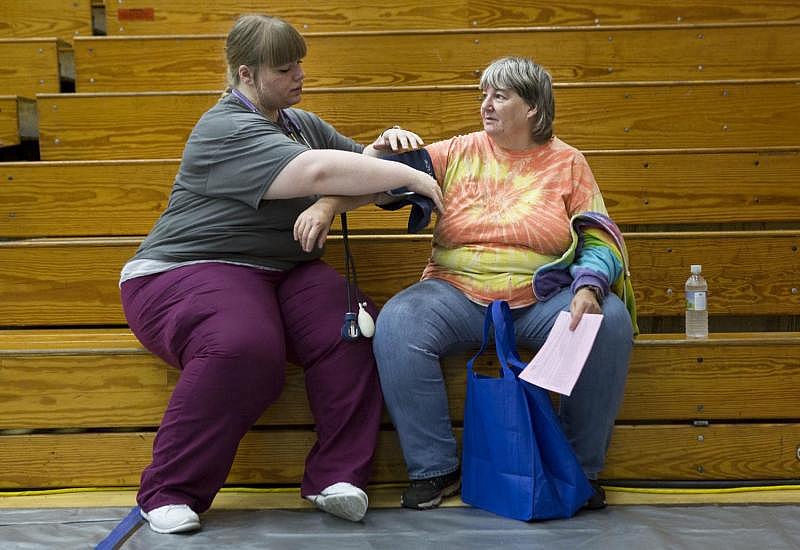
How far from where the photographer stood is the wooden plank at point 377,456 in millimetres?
2006

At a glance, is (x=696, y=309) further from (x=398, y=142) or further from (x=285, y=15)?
(x=285, y=15)

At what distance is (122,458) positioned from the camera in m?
2.02

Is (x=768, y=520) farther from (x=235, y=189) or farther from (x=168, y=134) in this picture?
(x=168, y=134)

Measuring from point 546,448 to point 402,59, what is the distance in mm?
1470

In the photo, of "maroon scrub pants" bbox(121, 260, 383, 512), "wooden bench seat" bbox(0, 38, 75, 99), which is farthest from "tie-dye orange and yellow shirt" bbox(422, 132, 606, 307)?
"wooden bench seat" bbox(0, 38, 75, 99)

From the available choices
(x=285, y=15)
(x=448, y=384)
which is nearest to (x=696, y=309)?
(x=448, y=384)

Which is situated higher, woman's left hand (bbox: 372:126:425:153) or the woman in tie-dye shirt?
woman's left hand (bbox: 372:126:425:153)

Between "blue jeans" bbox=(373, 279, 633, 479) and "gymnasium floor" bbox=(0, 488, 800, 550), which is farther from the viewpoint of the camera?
"blue jeans" bbox=(373, 279, 633, 479)

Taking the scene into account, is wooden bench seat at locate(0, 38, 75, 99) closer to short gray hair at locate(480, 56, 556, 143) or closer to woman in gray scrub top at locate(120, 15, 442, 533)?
woman in gray scrub top at locate(120, 15, 442, 533)

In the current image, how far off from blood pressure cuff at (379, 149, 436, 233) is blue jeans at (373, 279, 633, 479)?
13cm

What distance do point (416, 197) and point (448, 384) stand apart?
0.38m

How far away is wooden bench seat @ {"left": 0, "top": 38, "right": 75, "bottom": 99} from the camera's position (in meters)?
3.00

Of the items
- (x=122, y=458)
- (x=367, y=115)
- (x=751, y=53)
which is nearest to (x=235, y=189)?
(x=122, y=458)

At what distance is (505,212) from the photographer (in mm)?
1944
